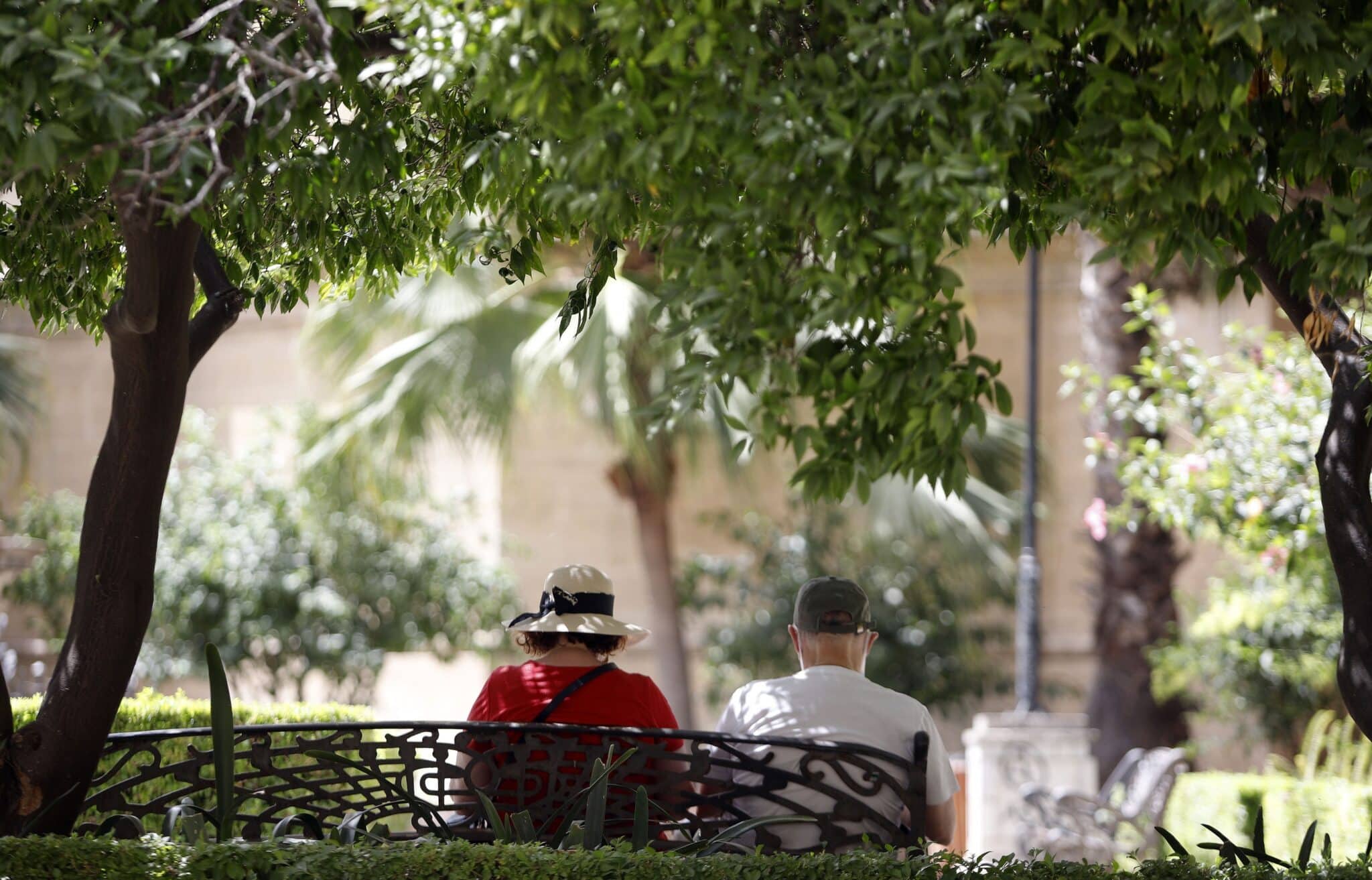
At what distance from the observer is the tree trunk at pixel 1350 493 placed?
12.8 feet

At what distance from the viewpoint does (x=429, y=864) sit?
10.7 feet

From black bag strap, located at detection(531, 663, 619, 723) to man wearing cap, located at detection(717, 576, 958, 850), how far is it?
385 millimetres

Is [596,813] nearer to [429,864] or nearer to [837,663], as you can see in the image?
[429,864]

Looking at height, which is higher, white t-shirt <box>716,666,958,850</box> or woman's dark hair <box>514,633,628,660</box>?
woman's dark hair <box>514,633,628,660</box>

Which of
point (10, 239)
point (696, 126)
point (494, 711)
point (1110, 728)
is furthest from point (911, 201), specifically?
point (1110, 728)

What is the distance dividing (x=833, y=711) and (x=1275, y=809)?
20.7 ft

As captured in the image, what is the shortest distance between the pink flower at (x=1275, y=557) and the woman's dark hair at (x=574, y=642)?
470cm

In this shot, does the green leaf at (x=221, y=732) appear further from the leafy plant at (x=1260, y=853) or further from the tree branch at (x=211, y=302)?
the leafy plant at (x=1260, y=853)

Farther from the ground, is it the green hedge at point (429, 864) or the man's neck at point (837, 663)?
the man's neck at point (837, 663)

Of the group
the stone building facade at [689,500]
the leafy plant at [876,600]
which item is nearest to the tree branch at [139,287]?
the leafy plant at [876,600]

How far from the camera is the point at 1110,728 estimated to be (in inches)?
522

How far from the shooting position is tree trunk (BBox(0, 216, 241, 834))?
3834mm

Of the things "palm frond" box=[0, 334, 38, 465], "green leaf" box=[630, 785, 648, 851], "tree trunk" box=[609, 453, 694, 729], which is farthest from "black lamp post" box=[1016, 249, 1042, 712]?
"palm frond" box=[0, 334, 38, 465]

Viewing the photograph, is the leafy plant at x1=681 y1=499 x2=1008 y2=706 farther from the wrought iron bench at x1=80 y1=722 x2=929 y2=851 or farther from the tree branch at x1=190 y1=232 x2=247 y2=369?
the tree branch at x1=190 y1=232 x2=247 y2=369
